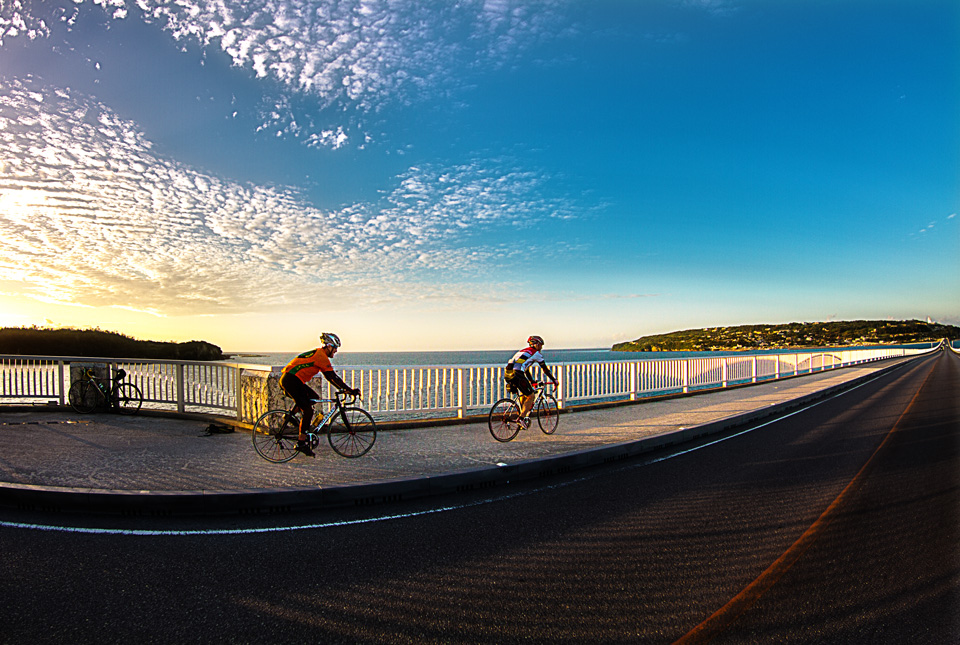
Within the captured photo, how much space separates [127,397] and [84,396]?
104 centimetres

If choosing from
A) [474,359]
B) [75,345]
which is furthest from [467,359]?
[75,345]

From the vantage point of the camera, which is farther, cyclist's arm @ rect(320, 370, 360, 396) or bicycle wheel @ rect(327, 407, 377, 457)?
bicycle wheel @ rect(327, 407, 377, 457)

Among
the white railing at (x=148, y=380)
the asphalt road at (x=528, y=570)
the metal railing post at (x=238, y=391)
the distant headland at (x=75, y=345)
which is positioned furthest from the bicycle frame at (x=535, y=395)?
the distant headland at (x=75, y=345)

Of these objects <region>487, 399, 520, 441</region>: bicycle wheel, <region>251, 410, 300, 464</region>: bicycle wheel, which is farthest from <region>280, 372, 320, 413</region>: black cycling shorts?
<region>487, 399, 520, 441</region>: bicycle wheel

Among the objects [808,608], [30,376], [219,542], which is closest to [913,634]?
[808,608]

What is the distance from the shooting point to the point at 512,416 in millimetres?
8773

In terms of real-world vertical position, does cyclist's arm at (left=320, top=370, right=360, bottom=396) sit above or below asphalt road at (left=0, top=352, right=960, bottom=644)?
above

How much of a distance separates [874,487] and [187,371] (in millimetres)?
12711

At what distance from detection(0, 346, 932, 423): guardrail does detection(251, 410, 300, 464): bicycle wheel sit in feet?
4.28

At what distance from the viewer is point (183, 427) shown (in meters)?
9.79

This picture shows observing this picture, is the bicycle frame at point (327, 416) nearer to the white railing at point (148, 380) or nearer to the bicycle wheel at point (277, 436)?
the bicycle wheel at point (277, 436)

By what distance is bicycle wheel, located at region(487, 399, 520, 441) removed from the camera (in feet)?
28.1

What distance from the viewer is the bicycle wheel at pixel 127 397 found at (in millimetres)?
11383

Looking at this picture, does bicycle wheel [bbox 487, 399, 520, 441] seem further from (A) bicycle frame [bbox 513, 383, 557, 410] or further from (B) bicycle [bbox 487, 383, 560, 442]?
(A) bicycle frame [bbox 513, 383, 557, 410]
